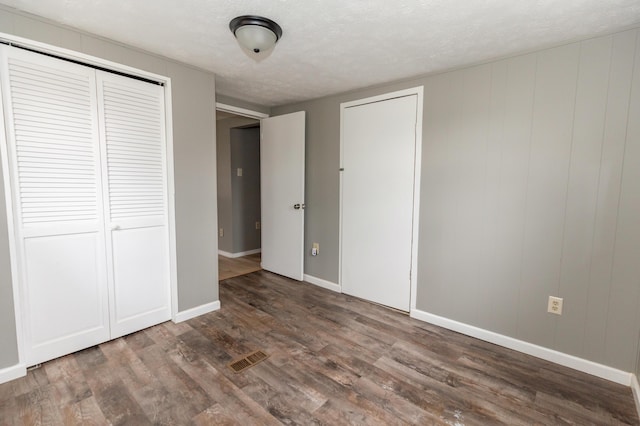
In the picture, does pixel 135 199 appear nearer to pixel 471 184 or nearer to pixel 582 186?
pixel 471 184

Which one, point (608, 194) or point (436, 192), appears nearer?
point (608, 194)

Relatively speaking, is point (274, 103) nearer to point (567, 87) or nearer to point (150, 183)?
point (150, 183)

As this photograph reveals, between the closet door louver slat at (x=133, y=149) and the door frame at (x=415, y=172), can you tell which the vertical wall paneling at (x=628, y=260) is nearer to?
the door frame at (x=415, y=172)

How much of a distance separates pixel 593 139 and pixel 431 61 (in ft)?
3.97

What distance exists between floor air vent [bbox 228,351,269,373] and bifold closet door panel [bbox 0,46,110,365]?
108 centimetres

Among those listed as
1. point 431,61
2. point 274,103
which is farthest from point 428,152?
point 274,103

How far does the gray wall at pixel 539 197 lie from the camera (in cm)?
189

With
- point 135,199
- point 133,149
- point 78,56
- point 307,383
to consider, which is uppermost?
point 78,56

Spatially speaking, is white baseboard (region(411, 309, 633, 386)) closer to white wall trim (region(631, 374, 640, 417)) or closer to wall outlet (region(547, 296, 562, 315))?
white wall trim (region(631, 374, 640, 417))

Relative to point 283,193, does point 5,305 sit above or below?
below

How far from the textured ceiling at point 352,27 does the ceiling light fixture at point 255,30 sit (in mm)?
42

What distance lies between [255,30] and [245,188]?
337 cm

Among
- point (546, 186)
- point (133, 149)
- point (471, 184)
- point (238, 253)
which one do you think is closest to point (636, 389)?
point (546, 186)

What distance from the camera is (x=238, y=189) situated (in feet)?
16.0
